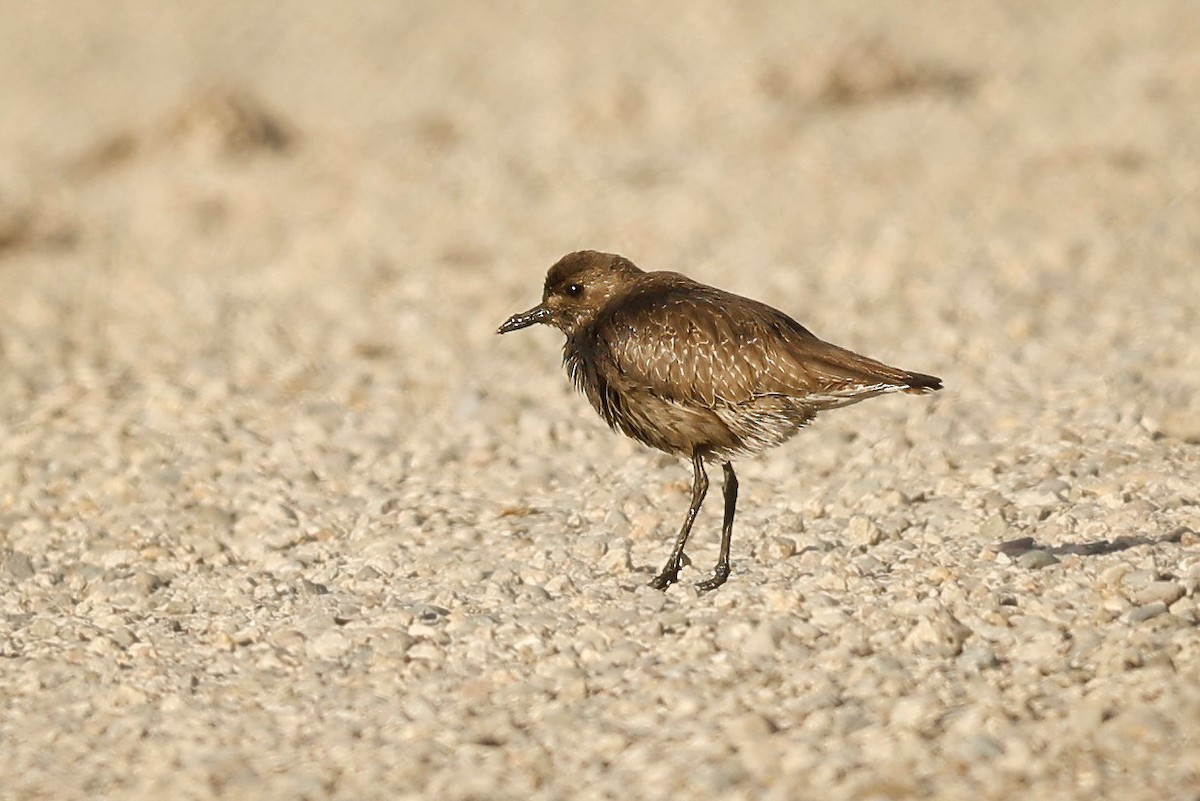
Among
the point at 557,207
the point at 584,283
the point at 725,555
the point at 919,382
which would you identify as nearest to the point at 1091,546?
the point at 919,382

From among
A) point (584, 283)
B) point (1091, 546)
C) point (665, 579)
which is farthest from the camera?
point (584, 283)

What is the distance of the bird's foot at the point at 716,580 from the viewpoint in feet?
22.7

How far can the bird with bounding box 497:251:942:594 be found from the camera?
667 cm

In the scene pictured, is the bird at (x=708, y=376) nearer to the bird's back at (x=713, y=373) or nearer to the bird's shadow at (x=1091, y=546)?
the bird's back at (x=713, y=373)

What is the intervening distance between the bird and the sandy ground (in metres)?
0.62

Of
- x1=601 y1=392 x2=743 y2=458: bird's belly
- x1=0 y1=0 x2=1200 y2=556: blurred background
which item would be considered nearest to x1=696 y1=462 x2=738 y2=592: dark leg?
x1=601 y1=392 x2=743 y2=458: bird's belly

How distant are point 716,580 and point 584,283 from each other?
150 centimetres

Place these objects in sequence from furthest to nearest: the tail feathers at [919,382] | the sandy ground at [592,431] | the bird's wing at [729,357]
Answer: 1. the bird's wing at [729,357]
2. the tail feathers at [919,382]
3. the sandy ground at [592,431]

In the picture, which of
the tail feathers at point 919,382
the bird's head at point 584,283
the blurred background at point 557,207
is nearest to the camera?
the tail feathers at point 919,382

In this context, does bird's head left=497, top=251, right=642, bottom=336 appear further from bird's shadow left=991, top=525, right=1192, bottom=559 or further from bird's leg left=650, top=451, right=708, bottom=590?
bird's shadow left=991, top=525, right=1192, bottom=559

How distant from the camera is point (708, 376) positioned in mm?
6789

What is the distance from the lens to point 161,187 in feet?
47.8

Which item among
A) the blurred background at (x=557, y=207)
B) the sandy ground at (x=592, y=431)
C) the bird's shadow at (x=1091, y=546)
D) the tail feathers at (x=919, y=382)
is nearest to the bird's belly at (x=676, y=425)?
the sandy ground at (x=592, y=431)

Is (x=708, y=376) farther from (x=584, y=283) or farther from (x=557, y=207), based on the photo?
(x=557, y=207)
